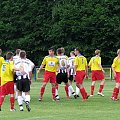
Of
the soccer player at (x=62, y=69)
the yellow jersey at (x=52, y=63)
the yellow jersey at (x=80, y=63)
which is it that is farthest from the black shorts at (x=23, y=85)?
the soccer player at (x=62, y=69)

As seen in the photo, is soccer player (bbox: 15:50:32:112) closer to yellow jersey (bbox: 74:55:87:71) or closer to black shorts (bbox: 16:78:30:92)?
black shorts (bbox: 16:78:30:92)

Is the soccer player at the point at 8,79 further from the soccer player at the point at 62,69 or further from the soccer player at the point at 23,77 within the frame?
the soccer player at the point at 62,69

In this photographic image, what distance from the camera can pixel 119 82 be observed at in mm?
22984

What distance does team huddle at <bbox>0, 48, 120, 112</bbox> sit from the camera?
1888 cm

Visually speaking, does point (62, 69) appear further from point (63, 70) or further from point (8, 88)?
point (8, 88)

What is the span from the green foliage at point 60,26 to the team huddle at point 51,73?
33165 mm

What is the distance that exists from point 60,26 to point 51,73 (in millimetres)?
38264

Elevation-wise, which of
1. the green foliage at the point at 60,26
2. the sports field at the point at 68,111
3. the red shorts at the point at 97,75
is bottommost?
the sports field at the point at 68,111

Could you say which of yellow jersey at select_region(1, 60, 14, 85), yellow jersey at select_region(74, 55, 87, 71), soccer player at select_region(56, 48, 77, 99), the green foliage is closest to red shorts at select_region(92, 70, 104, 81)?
soccer player at select_region(56, 48, 77, 99)

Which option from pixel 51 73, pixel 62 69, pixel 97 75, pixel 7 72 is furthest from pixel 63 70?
pixel 7 72

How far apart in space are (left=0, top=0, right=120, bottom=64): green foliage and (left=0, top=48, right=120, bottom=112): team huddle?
3317 centimetres

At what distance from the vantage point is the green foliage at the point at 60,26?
59469mm

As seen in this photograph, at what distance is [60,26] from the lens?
201 ft

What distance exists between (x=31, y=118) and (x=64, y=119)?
1014mm
